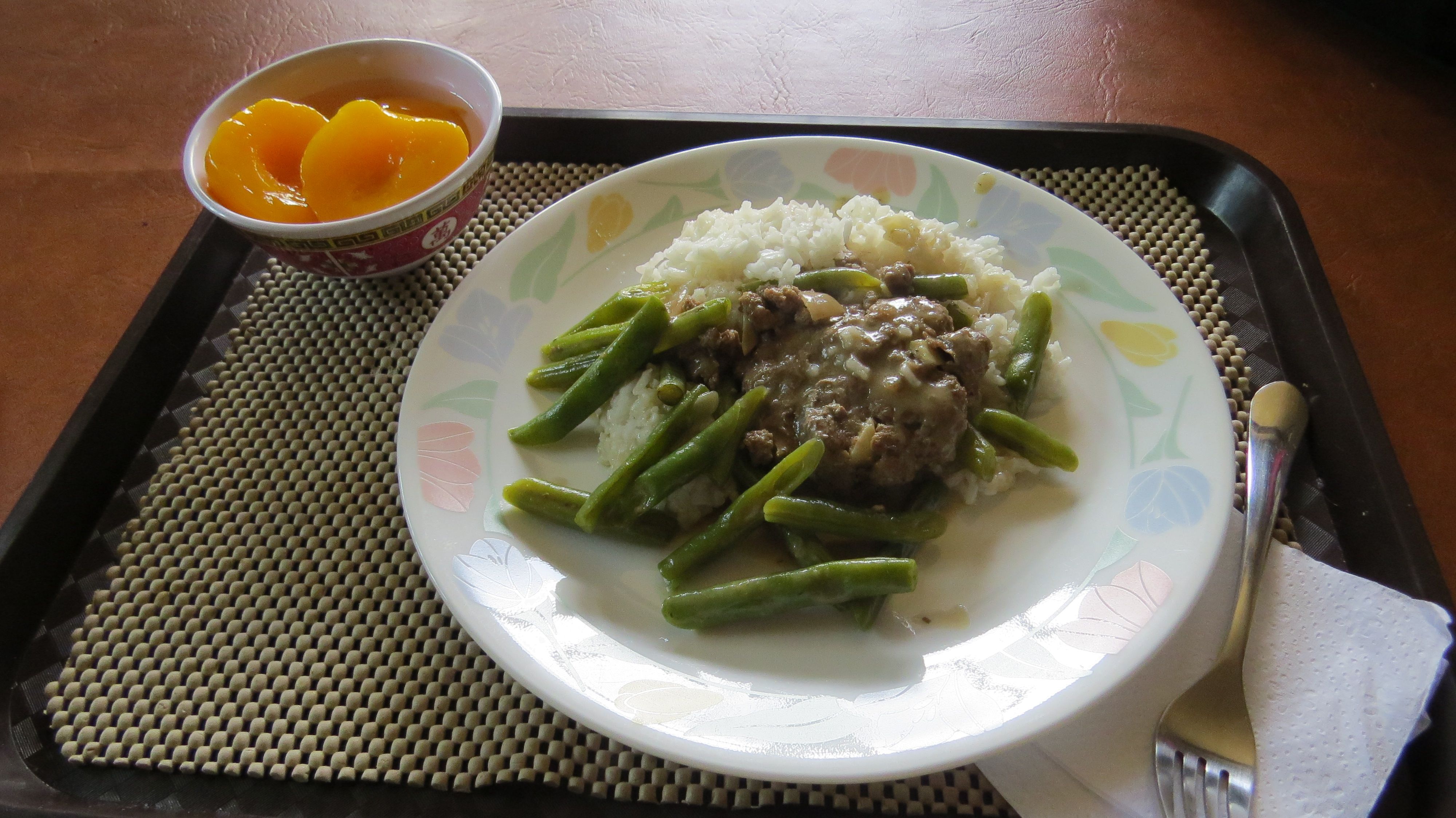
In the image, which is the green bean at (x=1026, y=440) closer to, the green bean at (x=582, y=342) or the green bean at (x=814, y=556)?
the green bean at (x=814, y=556)

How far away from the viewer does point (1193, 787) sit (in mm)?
1547

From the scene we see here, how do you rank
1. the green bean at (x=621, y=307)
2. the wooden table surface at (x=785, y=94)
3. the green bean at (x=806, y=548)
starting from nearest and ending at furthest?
the green bean at (x=806, y=548)
the green bean at (x=621, y=307)
the wooden table surface at (x=785, y=94)

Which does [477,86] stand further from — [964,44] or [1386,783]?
[1386,783]

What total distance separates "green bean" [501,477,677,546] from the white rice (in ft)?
0.65

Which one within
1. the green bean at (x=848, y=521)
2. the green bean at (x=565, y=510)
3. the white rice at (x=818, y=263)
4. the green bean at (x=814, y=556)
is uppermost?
the white rice at (x=818, y=263)

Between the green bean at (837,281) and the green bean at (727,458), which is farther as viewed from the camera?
the green bean at (837,281)

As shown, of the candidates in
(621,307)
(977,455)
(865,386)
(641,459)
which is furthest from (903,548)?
(621,307)

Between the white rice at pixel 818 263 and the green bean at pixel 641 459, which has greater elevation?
the white rice at pixel 818 263

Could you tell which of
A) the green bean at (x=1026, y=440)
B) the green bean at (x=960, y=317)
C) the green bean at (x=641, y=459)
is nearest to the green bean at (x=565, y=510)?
the green bean at (x=641, y=459)

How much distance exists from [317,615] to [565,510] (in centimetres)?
68

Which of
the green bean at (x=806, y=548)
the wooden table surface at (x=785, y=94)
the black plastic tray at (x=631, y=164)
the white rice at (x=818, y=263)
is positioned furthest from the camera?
the wooden table surface at (x=785, y=94)

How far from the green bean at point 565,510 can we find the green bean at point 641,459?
0.03 meters

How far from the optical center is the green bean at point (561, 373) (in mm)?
2219

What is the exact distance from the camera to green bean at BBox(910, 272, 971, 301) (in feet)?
7.34
